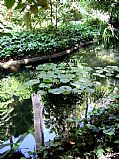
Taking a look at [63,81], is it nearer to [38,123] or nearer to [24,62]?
[38,123]

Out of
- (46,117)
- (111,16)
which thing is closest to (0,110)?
(46,117)

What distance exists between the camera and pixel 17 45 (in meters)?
7.18

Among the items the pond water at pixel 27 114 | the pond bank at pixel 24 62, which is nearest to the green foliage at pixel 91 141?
the pond water at pixel 27 114

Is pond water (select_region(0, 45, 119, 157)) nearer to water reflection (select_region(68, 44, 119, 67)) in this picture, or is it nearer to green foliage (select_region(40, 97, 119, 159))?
green foliage (select_region(40, 97, 119, 159))

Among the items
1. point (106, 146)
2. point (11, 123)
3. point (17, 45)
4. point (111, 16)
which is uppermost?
point (111, 16)

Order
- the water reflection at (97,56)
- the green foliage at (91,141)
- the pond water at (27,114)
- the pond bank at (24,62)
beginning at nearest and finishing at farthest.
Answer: the green foliage at (91,141) → the pond water at (27,114) → the pond bank at (24,62) → the water reflection at (97,56)

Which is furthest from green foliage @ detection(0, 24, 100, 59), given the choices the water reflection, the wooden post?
the wooden post

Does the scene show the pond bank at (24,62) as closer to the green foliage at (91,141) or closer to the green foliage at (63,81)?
the green foliage at (63,81)

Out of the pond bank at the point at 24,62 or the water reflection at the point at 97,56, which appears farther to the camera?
the water reflection at the point at 97,56

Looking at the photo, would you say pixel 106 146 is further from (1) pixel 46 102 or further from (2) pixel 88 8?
(2) pixel 88 8

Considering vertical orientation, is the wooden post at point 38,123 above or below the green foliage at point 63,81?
below

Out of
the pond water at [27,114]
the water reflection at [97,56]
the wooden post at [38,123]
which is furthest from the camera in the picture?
the water reflection at [97,56]

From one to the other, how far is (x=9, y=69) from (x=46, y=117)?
9.55 ft

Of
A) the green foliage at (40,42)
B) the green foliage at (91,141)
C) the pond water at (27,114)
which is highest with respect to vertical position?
the green foliage at (40,42)
